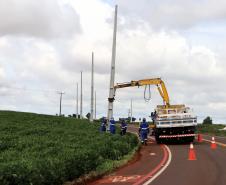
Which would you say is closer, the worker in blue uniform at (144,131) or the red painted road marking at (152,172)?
the red painted road marking at (152,172)

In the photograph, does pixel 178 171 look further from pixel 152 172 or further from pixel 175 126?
pixel 175 126

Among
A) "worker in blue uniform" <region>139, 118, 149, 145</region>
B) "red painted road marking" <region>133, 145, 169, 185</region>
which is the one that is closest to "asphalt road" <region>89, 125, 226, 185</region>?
"red painted road marking" <region>133, 145, 169, 185</region>

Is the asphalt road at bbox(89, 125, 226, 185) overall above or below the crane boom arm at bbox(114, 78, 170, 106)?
below

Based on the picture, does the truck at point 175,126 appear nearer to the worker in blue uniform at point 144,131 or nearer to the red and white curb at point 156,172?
the worker in blue uniform at point 144,131

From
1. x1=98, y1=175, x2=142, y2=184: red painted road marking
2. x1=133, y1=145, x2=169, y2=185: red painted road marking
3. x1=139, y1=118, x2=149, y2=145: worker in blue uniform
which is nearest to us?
x1=133, y1=145, x2=169, y2=185: red painted road marking

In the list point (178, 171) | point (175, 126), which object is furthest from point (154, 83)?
point (178, 171)

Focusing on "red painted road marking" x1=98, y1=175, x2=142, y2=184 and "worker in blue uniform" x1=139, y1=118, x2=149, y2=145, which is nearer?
"red painted road marking" x1=98, y1=175, x2=142, y2=184

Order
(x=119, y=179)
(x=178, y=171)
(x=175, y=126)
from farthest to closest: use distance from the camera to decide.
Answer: (x=175, y=126) → (x=178, y=171) → (x=119, y=179)

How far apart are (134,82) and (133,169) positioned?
21.5 metres

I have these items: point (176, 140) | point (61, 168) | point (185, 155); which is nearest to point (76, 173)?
point (61, 168)

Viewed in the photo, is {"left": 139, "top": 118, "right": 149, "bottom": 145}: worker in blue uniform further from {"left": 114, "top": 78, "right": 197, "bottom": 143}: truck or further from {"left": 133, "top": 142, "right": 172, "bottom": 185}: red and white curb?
{"left": 133, "top": 142, "right": 172, "bottom": 185}: red and white curb

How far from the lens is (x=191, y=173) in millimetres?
20234

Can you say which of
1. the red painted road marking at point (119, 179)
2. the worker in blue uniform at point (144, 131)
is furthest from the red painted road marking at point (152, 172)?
the worker in blue uniform at point (144, 131)

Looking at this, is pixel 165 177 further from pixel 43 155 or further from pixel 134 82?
pixel 134 82
